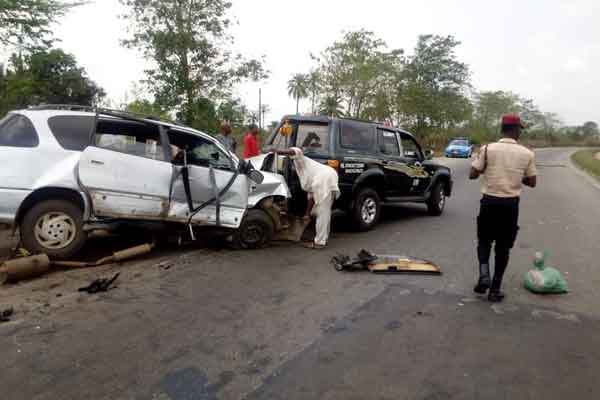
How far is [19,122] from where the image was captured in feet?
16.1

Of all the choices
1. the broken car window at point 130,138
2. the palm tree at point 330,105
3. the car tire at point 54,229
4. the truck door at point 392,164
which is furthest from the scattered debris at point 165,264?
the palm tree at point 330,105

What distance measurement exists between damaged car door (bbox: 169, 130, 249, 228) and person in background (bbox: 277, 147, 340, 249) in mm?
801

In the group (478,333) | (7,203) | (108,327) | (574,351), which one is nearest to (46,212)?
(7,203)

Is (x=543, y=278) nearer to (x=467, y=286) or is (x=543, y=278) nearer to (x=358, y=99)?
(x=467, y=286)

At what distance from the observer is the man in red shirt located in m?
9.52

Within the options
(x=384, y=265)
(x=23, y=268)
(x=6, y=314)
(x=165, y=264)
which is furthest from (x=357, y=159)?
(x=6, y=314)

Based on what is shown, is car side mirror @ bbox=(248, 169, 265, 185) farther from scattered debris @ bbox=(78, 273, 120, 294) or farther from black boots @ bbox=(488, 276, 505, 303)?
black boots @ bbox=(488, 276, 505, 303)

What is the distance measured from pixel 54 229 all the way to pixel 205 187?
1.84 m

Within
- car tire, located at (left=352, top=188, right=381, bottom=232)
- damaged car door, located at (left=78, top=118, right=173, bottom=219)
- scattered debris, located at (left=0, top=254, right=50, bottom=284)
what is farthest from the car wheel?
scattered debris, located at (left=0, top=254, right=50, bottom=284)

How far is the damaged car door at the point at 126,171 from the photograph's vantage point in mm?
5059

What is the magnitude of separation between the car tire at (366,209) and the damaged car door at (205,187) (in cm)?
215

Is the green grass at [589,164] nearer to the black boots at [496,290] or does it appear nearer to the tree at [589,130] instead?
the black boots at [496,290]

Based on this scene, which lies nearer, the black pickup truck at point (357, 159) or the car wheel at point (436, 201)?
the black pickup truck at point (357, 159)

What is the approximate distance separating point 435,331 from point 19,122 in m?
4.98
